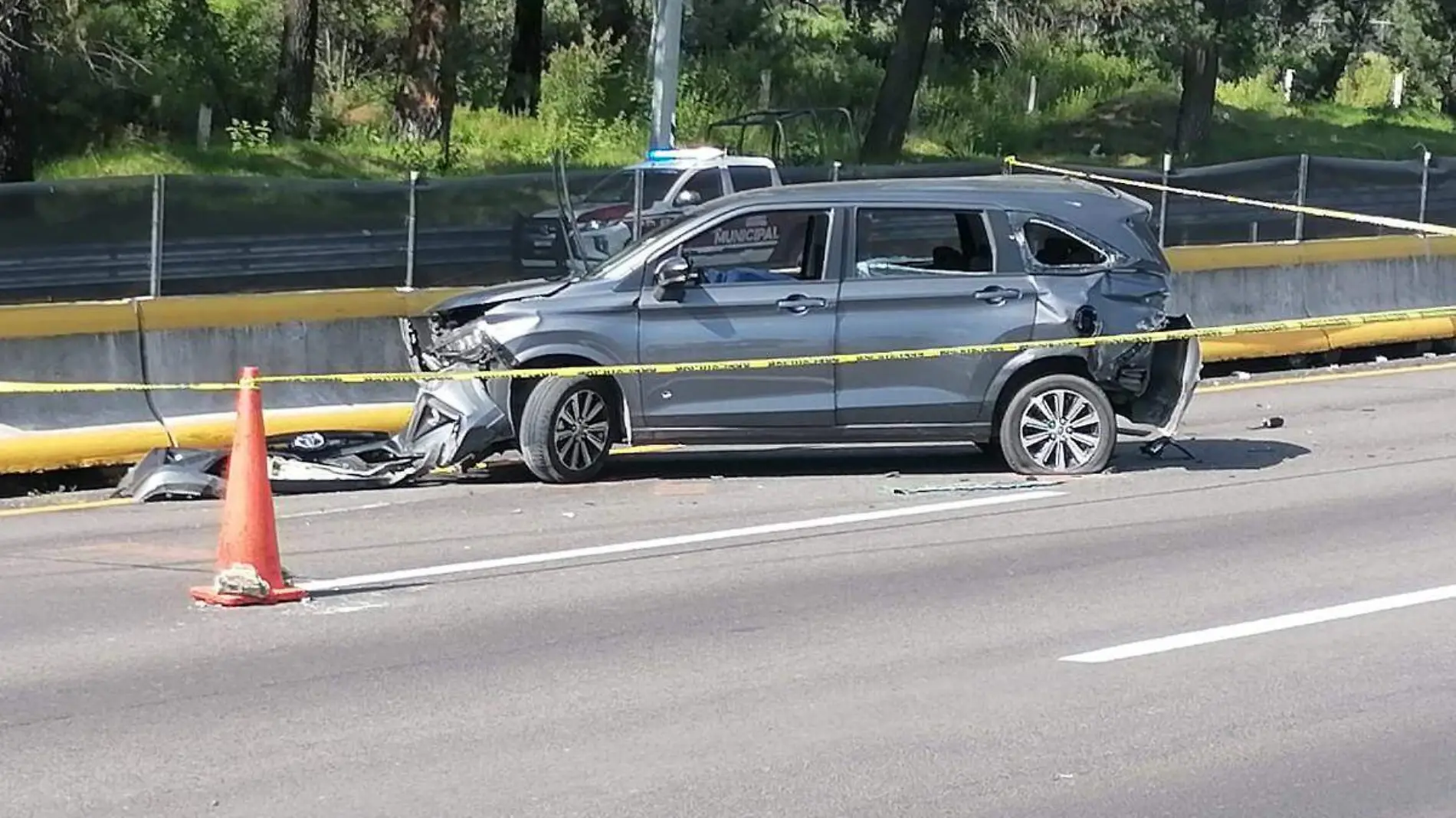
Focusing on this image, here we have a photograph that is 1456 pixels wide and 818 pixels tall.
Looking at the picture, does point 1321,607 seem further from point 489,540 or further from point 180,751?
point 180,751

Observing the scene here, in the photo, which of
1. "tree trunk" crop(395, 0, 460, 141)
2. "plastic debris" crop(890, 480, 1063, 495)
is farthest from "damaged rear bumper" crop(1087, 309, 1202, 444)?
"tree trunk" crop(395, 0, 460, 141)

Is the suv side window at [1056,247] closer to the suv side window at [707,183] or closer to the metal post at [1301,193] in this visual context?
the suv side window at [707,183]

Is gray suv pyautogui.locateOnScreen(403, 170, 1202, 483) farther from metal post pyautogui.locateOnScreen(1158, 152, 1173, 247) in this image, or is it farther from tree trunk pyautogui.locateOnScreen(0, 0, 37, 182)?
tree trunk pyautogui.locateOnScreen(0, 0, 37, 182)

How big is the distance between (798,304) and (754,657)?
462 centimetres

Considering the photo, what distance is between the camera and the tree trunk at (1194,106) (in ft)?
140

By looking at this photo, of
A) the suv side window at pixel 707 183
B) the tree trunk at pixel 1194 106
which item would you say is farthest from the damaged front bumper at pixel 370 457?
the tree trunk at pixel 1194 106

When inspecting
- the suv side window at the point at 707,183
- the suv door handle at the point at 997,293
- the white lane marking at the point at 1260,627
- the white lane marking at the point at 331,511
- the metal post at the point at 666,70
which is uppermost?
the metal post at the point at 666,70

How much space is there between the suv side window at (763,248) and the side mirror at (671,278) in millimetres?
168

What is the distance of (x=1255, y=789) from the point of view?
22.7 ft

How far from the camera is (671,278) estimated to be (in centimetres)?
1285

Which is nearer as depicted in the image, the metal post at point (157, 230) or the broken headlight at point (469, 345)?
the broken headlight at point (469, 345)

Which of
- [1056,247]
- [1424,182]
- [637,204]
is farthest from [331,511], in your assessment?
[1424,182]

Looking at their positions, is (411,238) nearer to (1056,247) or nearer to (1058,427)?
(1056,247)

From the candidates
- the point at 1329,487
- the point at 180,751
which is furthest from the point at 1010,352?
the point at 180,751
